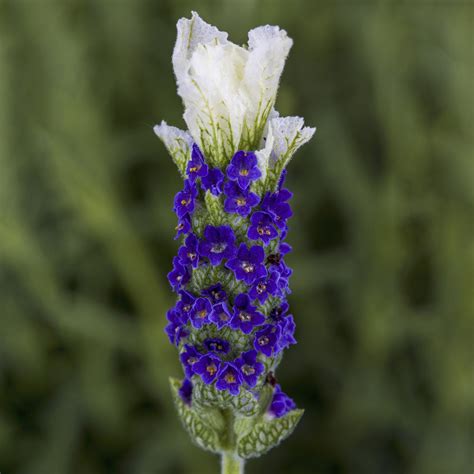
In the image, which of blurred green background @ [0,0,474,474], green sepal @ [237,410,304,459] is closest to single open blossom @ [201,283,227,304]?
green sepal @ [237,410,304,459]

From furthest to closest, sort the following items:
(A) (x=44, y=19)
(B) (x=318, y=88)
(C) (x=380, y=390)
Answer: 1. (B) (x=318, y=88)
2. (A) (x=44, y=19)
3. (C) (x=380, y=390)


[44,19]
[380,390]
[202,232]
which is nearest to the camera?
[202,232]

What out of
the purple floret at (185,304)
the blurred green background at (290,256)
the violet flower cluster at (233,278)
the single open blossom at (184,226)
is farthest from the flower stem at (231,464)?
the blurred green background at (290,256)

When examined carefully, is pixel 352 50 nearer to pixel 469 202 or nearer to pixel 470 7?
pixel 470 7

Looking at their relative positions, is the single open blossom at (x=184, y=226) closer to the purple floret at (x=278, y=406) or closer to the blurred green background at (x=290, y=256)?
the purple floret at (x=278, y=406)

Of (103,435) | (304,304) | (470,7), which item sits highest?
(470,7)

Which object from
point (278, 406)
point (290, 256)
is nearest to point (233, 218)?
point (278, 406)

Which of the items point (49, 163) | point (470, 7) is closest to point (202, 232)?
point (49, 163)
